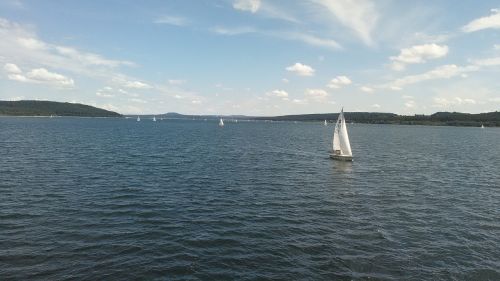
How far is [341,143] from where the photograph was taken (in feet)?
281

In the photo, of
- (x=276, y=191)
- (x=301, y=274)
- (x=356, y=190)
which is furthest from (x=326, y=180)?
(x=301, y=274)

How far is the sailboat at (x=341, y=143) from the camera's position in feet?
274

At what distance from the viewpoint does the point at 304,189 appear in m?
53.3

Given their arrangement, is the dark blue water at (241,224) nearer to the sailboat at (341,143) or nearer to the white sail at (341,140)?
the sailboat at (341,143)

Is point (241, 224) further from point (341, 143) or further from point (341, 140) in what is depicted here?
point (341, 143)

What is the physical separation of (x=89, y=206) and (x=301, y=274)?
81.9 ft

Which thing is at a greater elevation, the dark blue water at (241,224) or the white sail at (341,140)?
the white sail at (341,140)

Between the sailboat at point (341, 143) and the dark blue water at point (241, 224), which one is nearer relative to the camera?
the dark blue water at point (241, 224)

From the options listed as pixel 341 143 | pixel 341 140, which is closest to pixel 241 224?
pixel 341 140

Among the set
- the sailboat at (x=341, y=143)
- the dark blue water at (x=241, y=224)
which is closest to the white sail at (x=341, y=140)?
the sailboat at (x=341, y=143)

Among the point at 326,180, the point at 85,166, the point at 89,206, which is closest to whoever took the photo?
the point at 89,206

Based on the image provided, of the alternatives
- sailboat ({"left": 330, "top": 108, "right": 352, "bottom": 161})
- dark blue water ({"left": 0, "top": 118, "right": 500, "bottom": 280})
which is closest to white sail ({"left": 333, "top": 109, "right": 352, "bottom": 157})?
sailboat ({"left": 330, "top": 108, "right": 352, "bottom": 161})

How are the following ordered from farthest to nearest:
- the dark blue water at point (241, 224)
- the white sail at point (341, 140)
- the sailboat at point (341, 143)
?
the white sail at point (341, 140) < the sailboat at point (341, 143) < the dark blue water at point (241, 224)

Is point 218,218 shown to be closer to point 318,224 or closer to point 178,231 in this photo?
point 178,231
